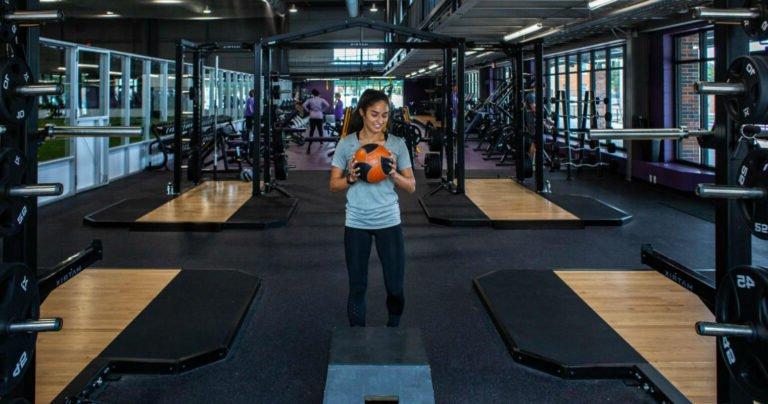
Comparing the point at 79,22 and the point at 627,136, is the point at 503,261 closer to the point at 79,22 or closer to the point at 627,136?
the point at 627,136

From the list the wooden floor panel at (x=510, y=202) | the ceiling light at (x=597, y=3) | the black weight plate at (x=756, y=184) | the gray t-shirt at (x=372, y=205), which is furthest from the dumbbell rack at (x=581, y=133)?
the black weight plate at (x=756, y=184)

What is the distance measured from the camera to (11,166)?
1835 mm

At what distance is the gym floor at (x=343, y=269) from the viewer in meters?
2.70

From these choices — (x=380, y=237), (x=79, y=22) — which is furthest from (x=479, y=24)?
(x=79, y=22)

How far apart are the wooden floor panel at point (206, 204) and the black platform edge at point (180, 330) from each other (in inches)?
80.5

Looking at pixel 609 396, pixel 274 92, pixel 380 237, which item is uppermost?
pixel 274 92

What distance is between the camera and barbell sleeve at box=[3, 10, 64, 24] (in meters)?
1.88

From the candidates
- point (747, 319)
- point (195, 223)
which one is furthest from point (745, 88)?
point (195, 223)

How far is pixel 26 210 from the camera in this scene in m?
1.98

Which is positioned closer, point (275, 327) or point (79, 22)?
point (275, 327)

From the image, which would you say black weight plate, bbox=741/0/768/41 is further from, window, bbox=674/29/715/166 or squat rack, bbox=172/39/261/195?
window, bbox=674/29/715/166

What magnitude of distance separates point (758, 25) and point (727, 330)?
85 cm

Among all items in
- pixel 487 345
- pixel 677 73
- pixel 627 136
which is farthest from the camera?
pixel 677 73

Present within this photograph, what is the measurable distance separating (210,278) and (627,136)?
9.60 feet
